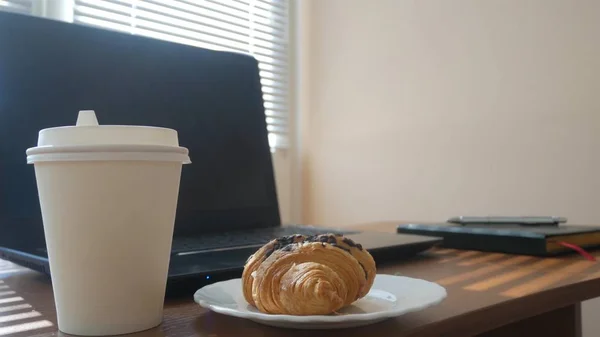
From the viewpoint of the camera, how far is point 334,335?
0.33 meters

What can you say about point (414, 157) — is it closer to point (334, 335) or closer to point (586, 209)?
point (586, 209)

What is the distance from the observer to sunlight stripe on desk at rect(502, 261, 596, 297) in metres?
0.46

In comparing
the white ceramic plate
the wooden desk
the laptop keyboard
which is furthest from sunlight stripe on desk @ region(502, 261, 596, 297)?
the laptop keyboard

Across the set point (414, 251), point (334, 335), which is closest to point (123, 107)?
point (414, 251)

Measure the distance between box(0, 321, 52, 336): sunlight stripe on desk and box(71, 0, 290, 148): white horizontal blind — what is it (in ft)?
3.48

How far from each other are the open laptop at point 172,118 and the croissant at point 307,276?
0.11 m

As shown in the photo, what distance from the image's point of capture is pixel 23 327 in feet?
1.15

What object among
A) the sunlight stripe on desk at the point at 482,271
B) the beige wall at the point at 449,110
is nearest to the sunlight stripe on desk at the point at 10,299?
the sunlight stripe on desk at the point at 482,271

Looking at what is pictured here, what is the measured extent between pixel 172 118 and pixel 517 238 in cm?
53

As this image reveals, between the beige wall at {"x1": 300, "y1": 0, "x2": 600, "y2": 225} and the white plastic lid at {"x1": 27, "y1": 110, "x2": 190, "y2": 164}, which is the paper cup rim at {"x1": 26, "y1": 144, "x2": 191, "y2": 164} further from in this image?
the beige wall at {"x1": 300, "y1": 0, "x2": 600, "y2": 225}

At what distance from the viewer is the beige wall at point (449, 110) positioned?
117 centimetres

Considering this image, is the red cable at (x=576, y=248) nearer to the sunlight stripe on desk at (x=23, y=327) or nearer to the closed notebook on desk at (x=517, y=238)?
the closed notebook on desk at (x=517, y=238)

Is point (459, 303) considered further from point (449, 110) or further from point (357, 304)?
point (449, 110)

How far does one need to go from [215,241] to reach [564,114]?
0.87m
